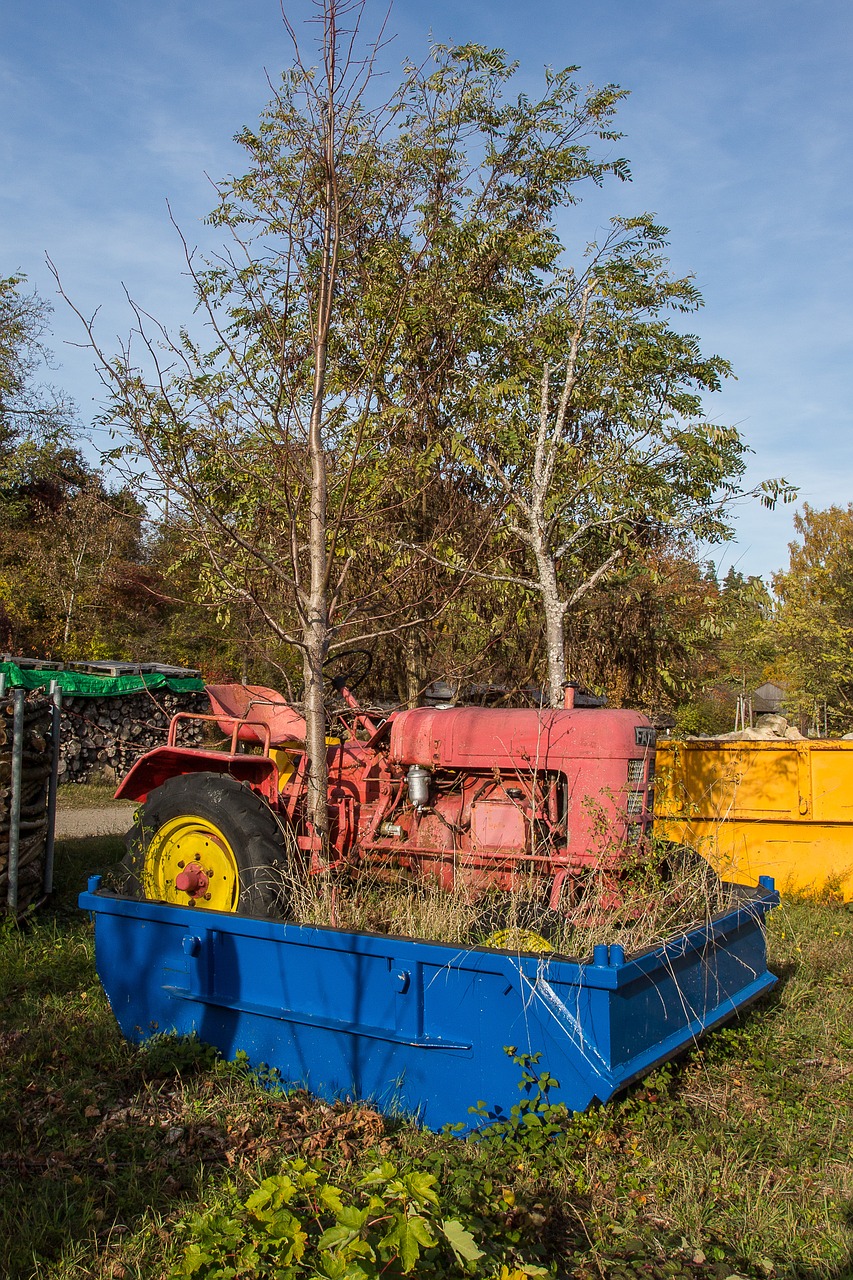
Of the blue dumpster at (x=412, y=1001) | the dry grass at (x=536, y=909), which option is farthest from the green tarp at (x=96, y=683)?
the dry grass at (x=536, y=909)

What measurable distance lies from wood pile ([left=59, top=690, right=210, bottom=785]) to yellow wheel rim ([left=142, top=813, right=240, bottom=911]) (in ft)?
35.6

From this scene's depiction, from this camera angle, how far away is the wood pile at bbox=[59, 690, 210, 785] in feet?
51.9

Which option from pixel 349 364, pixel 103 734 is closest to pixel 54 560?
pixel 103 734

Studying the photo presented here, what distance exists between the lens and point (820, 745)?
7.13 meters

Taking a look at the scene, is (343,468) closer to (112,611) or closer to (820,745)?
(820,745)

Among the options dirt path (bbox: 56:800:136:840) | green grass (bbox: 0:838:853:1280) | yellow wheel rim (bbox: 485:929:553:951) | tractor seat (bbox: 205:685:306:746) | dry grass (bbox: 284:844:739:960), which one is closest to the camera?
green grass (bbox: 0:838:853:1280)

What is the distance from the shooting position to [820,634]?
733 inches

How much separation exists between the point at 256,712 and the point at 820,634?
15.6 m

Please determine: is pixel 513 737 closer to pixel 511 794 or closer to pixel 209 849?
pixel 511 794

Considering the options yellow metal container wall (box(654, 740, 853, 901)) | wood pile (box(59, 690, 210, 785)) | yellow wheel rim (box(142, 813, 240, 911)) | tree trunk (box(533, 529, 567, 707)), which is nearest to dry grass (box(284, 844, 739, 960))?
yellow wheel rim (box(142, 813, 240, 911))

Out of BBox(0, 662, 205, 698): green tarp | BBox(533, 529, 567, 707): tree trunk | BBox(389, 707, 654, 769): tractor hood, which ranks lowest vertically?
BBox(389, 707, 654, 769): tractor hood

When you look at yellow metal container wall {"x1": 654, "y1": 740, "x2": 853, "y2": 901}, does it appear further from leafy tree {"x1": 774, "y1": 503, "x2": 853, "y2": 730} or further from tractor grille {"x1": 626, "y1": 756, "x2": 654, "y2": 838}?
leafy tree {"x1": 774, "y1": 503, "x2": 853, "y2": 730}

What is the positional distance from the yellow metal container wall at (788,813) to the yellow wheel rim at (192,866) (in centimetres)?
347

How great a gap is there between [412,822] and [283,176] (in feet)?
10.3
